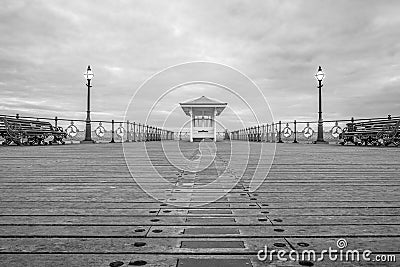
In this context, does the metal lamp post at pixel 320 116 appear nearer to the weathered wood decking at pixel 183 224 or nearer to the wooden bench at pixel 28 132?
the wooden bench at pixel 28 132

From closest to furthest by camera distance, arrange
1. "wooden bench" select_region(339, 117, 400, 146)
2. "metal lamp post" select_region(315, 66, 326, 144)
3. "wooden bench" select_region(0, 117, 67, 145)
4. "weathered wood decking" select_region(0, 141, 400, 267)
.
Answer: "weathered wood decking" select_region(0, 141, 400, 267), "wooden bench" select_region(0, 117, 67, 145), "wooden bench" select_region(339, 117, 400, 146), "metal lamp post" select_region(315, 66, 326, 144)

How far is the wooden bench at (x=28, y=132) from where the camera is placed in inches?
576

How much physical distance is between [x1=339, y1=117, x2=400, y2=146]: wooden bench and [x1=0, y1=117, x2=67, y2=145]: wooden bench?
608 inches

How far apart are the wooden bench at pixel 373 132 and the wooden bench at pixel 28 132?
1543 centimetres

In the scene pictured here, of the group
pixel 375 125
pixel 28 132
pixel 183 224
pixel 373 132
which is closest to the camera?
pixel 183 224

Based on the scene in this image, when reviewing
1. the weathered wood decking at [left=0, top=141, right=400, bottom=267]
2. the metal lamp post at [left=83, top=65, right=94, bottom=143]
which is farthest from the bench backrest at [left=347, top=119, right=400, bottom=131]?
the metal lamp post at [left=83, top=65, right=94, bottom=143]

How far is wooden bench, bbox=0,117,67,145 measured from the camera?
1462 centimetres

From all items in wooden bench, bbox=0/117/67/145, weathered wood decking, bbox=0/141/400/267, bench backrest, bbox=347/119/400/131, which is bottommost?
weathered wood decking, bbox=0/141/400/267

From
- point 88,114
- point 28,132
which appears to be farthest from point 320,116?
point 28,132

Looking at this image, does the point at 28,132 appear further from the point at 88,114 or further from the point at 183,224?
the point at 183,224

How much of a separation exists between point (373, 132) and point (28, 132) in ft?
52.5

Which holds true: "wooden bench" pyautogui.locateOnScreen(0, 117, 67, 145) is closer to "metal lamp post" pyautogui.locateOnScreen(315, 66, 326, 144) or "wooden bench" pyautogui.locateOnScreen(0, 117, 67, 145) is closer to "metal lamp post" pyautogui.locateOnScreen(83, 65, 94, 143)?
"metal lamp post" pyautogui.locateOnScreen(83, 65, 94, 143)

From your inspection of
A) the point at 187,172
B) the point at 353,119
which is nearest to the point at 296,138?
the point at 353,119

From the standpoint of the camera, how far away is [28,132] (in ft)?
51.2
